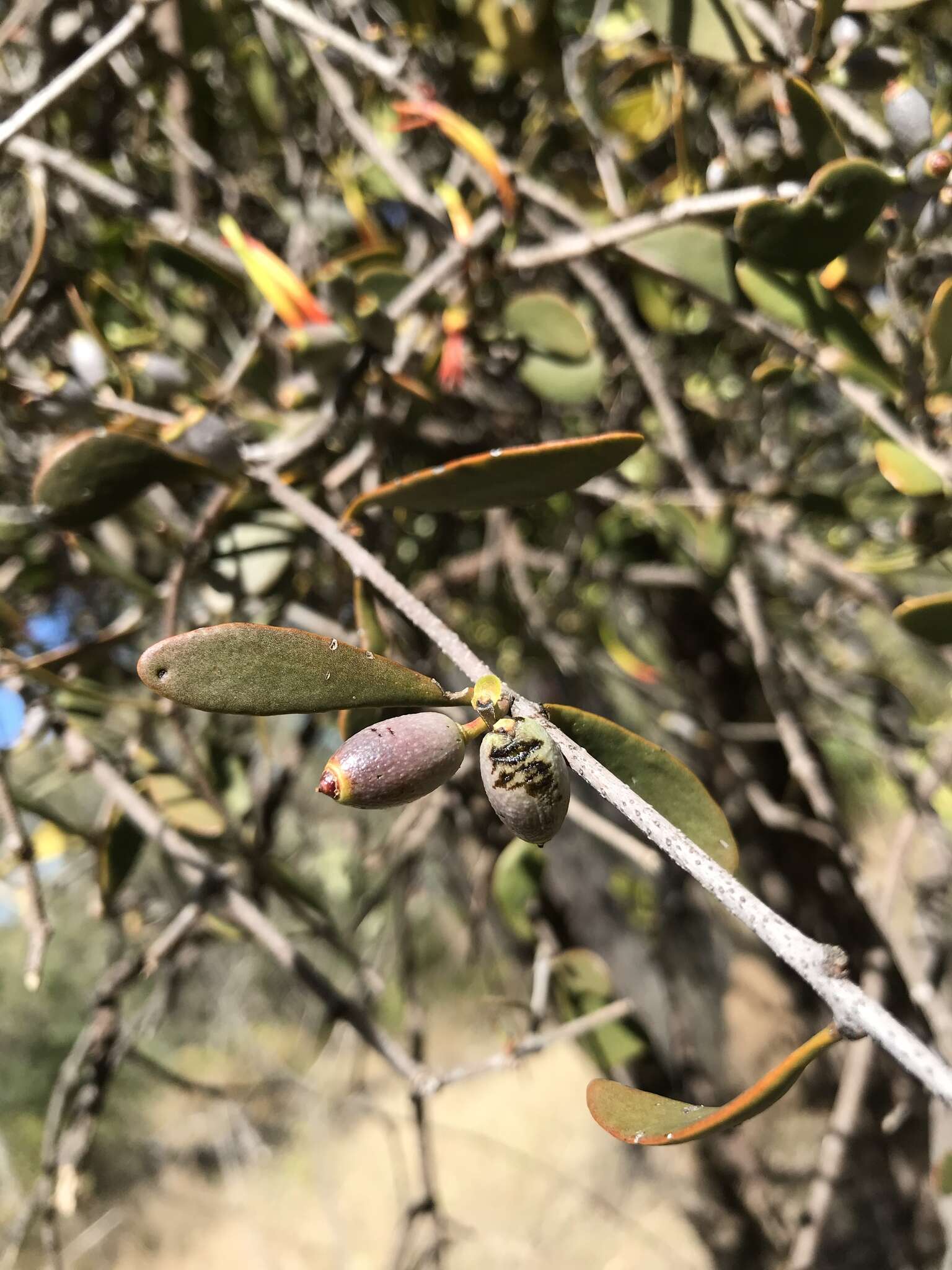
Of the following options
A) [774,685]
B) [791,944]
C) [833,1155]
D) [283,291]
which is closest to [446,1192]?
[833,1155]

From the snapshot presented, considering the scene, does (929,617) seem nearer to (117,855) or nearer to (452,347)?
(452,347)

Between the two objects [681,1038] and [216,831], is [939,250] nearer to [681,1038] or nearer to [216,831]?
[216,831]

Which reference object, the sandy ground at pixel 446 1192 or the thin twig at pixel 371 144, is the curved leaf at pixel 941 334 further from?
the sandy ground at pixel 446 1192

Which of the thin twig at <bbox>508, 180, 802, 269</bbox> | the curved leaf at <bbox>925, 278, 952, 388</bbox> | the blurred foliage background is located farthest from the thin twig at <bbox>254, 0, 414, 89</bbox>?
the curved leaf at <bbox>925, 278, 952, 388</bbox>

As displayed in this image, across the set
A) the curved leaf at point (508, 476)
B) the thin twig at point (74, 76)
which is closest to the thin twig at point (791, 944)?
the curved leaf at point (508, 476)

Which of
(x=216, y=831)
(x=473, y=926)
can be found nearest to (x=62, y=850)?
(x=216, y=831)

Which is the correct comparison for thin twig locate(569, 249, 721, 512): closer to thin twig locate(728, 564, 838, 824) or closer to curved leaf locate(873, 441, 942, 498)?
thin twig locate(728, 564, 838, 824)
